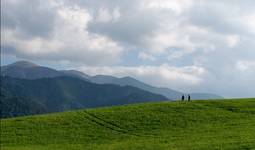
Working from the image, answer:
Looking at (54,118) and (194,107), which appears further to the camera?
(194,107)

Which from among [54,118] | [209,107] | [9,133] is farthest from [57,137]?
[209,107]

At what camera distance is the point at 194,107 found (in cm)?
8856

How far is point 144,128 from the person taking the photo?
7319 centimetres

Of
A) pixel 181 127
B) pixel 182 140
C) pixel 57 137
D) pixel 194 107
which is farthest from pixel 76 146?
pixel 194 107

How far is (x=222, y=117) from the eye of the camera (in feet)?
258

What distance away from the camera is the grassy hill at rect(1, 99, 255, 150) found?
58884mm

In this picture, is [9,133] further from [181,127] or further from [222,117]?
[222,117]

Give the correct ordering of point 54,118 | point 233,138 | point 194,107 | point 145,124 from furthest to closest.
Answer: point 194,107 → point 54,118 → point 145,124 → point 233,138

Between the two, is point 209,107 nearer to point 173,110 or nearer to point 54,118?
point 173,110

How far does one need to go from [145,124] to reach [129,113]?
947 centimetres

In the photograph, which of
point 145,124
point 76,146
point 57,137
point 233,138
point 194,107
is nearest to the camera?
point 233,138

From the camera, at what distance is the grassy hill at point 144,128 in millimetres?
58884

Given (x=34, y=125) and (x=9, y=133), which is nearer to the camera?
(x=9, y=133)

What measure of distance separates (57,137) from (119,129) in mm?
9792
